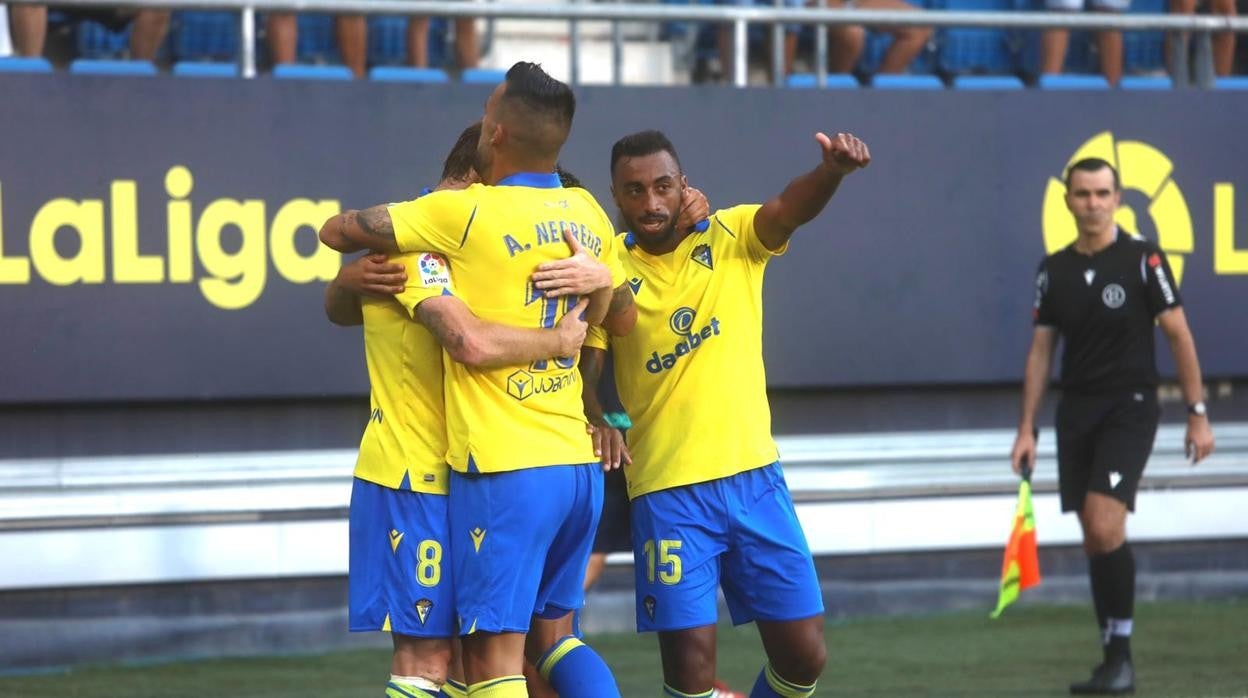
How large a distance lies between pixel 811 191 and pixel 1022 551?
10.6 ft

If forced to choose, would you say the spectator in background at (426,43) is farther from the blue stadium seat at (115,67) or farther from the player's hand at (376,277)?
the player's hand at (376,277)

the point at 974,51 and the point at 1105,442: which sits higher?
the point at 974,51

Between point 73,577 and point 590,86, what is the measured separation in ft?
10.8

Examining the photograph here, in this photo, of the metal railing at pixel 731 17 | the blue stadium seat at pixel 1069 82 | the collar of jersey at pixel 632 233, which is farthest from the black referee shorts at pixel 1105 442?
the collar of jersey at pixel 632 233

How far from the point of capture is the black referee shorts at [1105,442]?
738 cm

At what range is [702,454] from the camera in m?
5.32

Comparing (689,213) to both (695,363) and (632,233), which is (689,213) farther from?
(695,363)

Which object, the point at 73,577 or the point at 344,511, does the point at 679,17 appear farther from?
the point at 73,577

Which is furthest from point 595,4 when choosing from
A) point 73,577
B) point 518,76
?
point 518,76

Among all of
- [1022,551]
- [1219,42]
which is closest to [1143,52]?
[1219,42]

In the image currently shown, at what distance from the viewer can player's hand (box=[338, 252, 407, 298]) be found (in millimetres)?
4430

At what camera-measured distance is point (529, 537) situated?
4.45 m

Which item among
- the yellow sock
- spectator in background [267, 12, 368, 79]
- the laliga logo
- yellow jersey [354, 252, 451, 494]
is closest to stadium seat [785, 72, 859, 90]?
the laliga logo

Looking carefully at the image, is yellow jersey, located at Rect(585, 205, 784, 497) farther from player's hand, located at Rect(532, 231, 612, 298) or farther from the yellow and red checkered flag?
the yellow and red checkered flag
